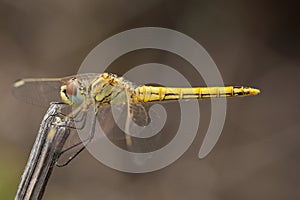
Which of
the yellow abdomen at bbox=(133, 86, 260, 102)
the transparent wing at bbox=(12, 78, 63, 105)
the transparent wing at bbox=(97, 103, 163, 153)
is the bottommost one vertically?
the transparent wing at bbox=(97, 103, 163, 153)

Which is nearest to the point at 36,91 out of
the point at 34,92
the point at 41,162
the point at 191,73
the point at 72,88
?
the point at 34,92

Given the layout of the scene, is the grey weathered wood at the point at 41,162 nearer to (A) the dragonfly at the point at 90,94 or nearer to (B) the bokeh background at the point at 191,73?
(A) the dragonfly at the point at 90,94

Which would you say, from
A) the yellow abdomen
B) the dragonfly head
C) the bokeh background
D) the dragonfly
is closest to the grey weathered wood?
the dragonfly

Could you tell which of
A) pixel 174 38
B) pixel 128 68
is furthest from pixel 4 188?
pixel 174 38

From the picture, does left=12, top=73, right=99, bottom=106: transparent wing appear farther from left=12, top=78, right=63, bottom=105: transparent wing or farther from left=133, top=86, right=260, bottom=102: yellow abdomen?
left=133, top=86, right=260, bottom=102: yellow abdomen

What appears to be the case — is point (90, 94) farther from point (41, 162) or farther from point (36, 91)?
point (41, 162)

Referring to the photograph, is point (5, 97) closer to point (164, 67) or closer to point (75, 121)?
point (164, 67)

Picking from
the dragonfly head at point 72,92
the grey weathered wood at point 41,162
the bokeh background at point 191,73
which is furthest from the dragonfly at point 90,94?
the bokeh background at point 191,73
